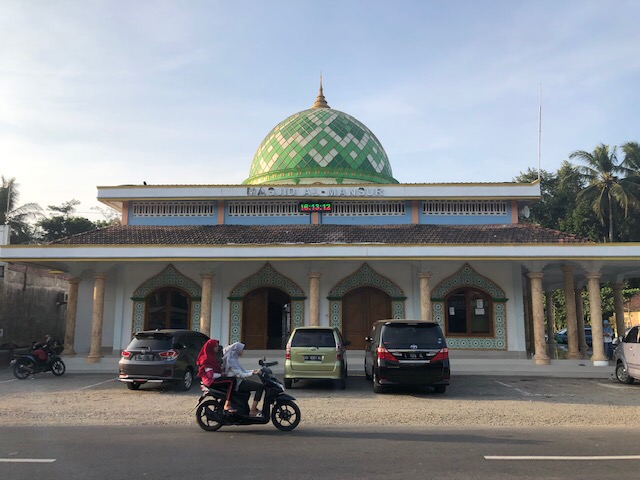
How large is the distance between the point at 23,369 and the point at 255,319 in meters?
7.26

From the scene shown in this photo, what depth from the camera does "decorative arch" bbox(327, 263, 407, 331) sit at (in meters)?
18.5

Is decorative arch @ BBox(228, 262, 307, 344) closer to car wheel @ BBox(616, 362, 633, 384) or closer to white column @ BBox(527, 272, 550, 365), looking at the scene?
white column @ BBox(527, 272, 550, 365)

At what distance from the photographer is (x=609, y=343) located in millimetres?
21719

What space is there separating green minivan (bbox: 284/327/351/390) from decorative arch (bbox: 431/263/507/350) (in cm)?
713

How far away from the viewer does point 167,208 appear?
19.8 m

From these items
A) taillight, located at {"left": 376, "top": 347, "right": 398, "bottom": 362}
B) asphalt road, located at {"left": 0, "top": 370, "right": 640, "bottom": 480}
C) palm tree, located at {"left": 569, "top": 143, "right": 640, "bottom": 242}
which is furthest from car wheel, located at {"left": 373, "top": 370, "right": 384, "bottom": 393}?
palm tree, located at {"left": 569, "top": 143, "right": 640, "bottom": 242}

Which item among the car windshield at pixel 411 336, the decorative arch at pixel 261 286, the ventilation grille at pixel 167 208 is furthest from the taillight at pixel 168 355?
the ventilation grille at pixel 167 208

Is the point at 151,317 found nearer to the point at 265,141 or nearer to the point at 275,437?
the point at 265,141

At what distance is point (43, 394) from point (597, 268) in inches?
A: 622

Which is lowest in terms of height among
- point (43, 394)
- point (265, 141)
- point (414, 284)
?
point (43, 394)

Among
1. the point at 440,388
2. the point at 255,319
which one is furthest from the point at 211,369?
the point at 255,319

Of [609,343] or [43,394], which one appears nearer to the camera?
[43,394]

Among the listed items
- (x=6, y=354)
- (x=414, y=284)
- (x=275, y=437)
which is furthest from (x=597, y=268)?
(x=6, y=354)

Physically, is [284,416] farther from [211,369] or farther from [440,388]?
[440,388]
